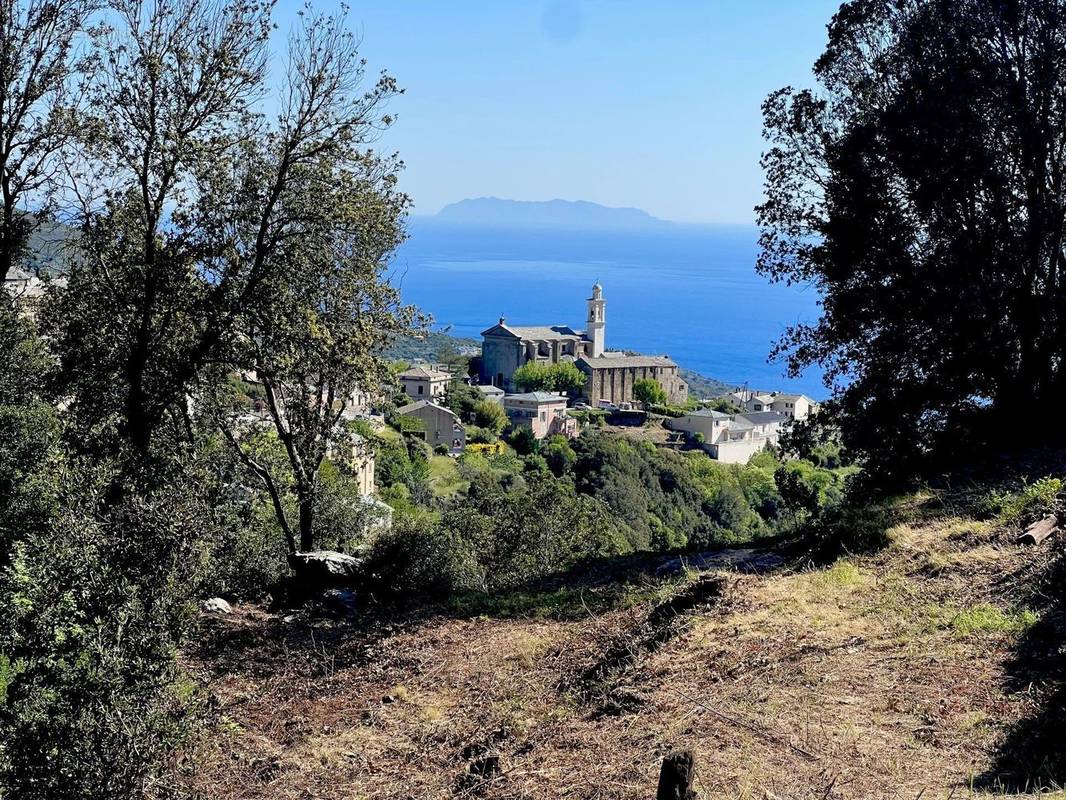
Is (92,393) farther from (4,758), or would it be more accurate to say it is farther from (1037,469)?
(1037,469)

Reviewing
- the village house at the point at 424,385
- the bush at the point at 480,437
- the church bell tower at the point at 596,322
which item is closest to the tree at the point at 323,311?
the bush at the point at 480,437

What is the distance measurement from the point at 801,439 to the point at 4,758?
33.2ft

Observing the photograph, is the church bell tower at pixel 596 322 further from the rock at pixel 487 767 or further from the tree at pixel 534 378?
the rock at pixel 487 767

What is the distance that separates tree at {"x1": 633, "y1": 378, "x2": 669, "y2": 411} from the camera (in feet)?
347

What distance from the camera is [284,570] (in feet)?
45.4

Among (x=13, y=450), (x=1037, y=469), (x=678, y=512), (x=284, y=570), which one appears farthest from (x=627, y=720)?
(x=678, y=512)

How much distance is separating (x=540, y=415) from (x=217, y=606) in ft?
259

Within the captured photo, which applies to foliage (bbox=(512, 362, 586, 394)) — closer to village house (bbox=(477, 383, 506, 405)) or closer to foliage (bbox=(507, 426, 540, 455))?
village house (bbox=(477, 383, 506, 405))

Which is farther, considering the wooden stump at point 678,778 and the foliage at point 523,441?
the foliage at point 523,441

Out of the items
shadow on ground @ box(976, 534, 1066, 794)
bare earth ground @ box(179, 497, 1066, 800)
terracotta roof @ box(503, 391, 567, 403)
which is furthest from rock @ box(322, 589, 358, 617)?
terracotta roof @ box(503, 391, 567, 403)

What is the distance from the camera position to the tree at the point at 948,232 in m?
11.9

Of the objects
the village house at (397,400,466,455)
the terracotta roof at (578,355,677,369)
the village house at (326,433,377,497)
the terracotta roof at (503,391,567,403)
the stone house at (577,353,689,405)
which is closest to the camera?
the village house at (326,433,377,497)

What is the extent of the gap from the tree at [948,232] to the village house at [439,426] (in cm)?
6364

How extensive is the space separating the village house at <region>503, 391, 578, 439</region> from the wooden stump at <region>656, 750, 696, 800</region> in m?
79.7
